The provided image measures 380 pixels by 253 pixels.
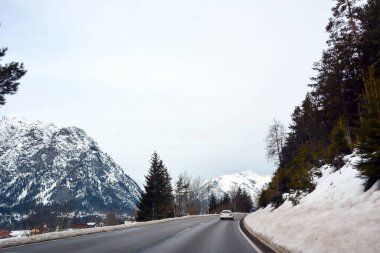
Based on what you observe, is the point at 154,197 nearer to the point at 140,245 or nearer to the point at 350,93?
the point at 350,93

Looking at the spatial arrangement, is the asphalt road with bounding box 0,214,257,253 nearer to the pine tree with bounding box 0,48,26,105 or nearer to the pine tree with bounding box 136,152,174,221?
the pine tree with bounding box 0,48,26,105

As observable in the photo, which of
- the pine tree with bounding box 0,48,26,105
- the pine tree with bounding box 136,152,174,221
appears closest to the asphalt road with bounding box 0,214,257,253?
the pine tree with bounding box 0,48,26,105

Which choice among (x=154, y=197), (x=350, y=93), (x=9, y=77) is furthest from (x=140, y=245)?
(x=154, y=197)

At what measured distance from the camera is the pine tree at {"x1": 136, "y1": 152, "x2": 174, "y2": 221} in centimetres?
6234

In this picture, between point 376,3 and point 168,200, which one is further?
point 168,200

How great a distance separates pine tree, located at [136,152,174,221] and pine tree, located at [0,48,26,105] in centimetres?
4073

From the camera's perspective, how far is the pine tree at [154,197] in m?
62.3

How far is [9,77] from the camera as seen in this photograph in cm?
2427

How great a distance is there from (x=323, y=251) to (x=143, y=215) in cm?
5513

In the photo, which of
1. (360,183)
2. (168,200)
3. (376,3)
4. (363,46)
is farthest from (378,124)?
(168,200)

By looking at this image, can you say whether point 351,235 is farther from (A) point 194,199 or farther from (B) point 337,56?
(A) point 194,199

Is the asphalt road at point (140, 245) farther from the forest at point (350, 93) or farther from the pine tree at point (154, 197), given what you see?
the pine tree at point (154, 197)

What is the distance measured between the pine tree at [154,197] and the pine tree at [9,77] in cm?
4073

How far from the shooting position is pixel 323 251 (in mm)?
9141
